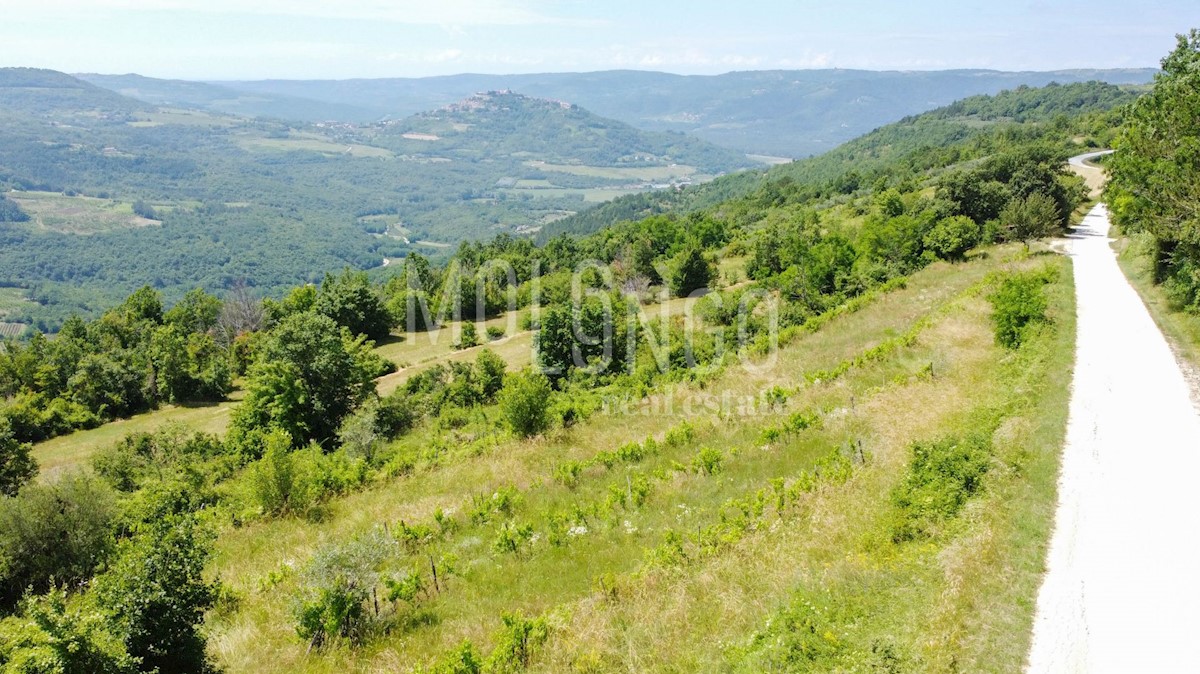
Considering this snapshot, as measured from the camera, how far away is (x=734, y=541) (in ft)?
37.8

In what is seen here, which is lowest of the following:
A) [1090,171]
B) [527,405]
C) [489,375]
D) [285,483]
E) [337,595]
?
[489,375]

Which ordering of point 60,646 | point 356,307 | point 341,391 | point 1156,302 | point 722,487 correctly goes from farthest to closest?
1. point 356,307
2. point 341,391
3. point 1156,302
4. point 722,487
5. point 60,646

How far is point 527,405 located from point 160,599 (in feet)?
46.6

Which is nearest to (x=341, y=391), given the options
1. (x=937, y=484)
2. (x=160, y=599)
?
(x=160, y=599)

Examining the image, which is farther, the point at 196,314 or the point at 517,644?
the point at 196,314

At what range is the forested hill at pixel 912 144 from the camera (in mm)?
100812

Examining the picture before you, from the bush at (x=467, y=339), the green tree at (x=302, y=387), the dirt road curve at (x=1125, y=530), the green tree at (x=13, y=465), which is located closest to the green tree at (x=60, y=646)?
the dirt road curve at (x=1125, y=530)

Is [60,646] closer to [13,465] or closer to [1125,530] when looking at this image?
[1125,530]

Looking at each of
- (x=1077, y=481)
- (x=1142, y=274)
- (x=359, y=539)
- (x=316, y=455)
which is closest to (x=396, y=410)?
(x=316, y=455)

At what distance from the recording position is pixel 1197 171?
2055cm

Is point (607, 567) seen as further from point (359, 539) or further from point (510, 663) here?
point (359, 539)

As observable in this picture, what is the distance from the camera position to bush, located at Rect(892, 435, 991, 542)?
11.0 m

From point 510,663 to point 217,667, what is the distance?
434cm

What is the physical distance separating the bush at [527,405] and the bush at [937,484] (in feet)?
40.4
